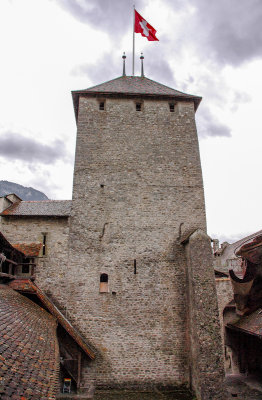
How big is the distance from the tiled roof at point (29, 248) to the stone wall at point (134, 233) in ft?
4.64

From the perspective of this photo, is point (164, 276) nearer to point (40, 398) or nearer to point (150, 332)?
point (150, 332)

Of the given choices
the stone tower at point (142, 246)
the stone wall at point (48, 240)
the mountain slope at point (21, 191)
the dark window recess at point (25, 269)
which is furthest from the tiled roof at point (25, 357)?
the mountain slope at point (21, 191)

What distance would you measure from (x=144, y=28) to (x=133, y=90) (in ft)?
13.6

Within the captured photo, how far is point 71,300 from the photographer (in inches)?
424

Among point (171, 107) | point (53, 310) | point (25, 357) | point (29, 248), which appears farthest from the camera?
point (171, 107)

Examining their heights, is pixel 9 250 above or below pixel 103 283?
above

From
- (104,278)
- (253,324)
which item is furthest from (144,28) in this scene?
(253,324)

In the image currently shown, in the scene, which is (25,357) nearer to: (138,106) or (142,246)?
(142,246)

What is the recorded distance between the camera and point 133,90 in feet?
47.7

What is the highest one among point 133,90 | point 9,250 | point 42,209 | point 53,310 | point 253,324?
point 133,90

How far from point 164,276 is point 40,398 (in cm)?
805

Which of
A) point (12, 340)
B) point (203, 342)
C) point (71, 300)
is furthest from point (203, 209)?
point (12, 340)

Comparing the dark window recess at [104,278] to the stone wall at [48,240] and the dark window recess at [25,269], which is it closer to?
the stone wall at [48,240]

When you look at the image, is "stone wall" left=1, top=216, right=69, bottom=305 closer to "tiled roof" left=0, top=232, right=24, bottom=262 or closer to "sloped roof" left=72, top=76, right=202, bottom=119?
"tiled roof" left=0, top=232, right=24, bottom=262
